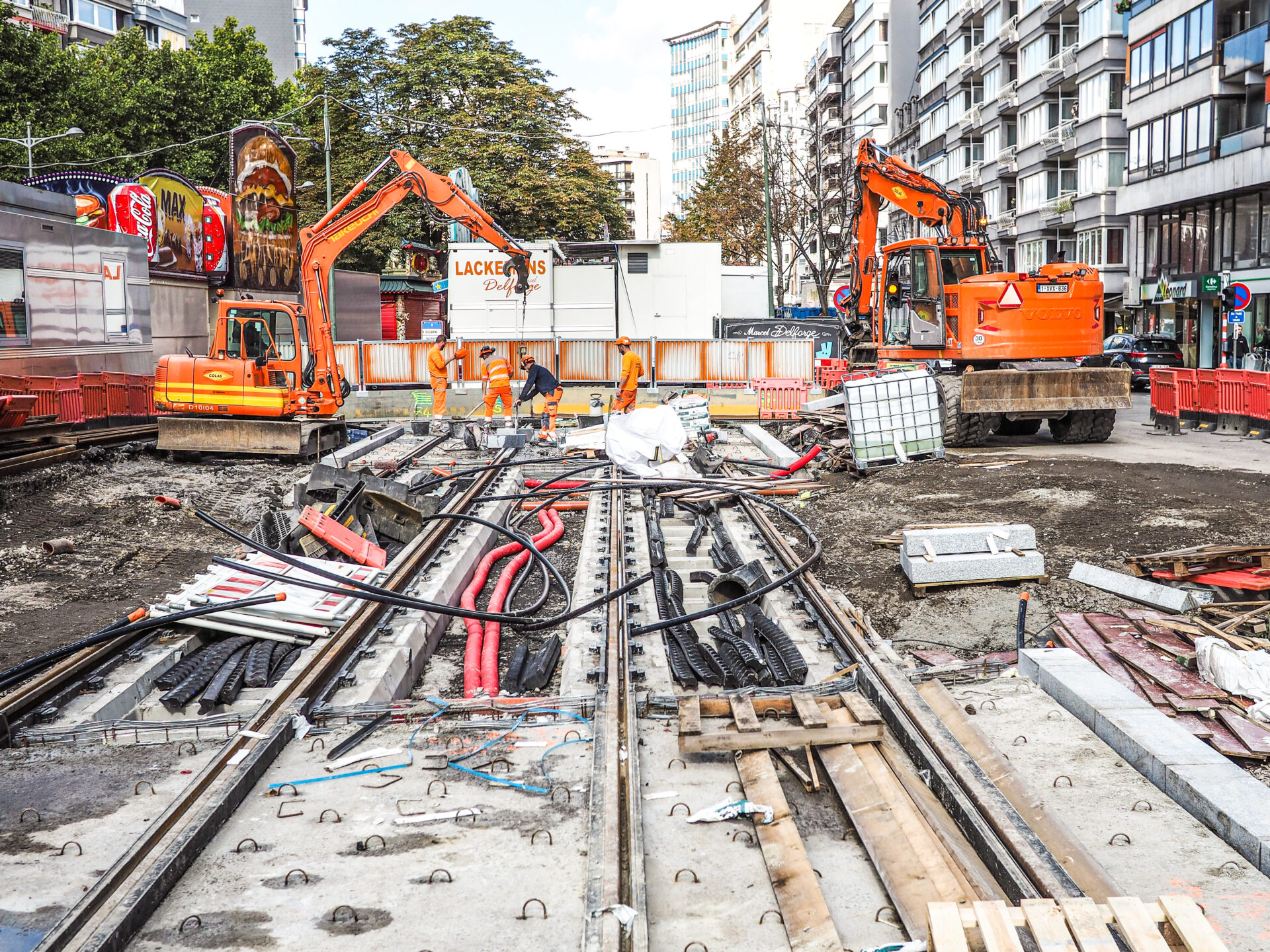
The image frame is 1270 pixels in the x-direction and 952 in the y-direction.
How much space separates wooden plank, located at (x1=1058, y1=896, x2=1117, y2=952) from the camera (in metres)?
3.74

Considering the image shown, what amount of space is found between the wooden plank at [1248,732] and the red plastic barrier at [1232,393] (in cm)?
1588

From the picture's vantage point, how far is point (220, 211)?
33.3 m

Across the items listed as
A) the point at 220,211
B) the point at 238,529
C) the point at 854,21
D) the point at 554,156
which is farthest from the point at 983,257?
the point at 854,21

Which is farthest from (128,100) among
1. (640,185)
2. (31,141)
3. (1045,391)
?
(640,185)

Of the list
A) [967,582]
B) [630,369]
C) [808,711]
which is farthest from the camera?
[630,369]

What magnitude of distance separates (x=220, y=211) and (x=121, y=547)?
Result: 23531 millimetres

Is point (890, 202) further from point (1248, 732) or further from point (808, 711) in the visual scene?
point (808, 711)

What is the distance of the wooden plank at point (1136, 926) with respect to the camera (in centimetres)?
376

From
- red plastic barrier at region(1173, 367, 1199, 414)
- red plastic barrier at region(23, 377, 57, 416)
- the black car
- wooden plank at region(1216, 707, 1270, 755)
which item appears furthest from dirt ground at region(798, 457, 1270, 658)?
the black car

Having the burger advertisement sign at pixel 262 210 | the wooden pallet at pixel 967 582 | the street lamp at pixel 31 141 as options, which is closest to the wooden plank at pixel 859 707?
the wooden pallet at pixel 967 582

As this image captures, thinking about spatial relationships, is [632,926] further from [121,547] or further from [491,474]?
[491,474]

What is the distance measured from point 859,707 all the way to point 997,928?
91.3 inches

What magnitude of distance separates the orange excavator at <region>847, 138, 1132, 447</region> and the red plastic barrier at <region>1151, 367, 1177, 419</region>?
3.12 meters

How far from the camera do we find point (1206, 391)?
838 inches
